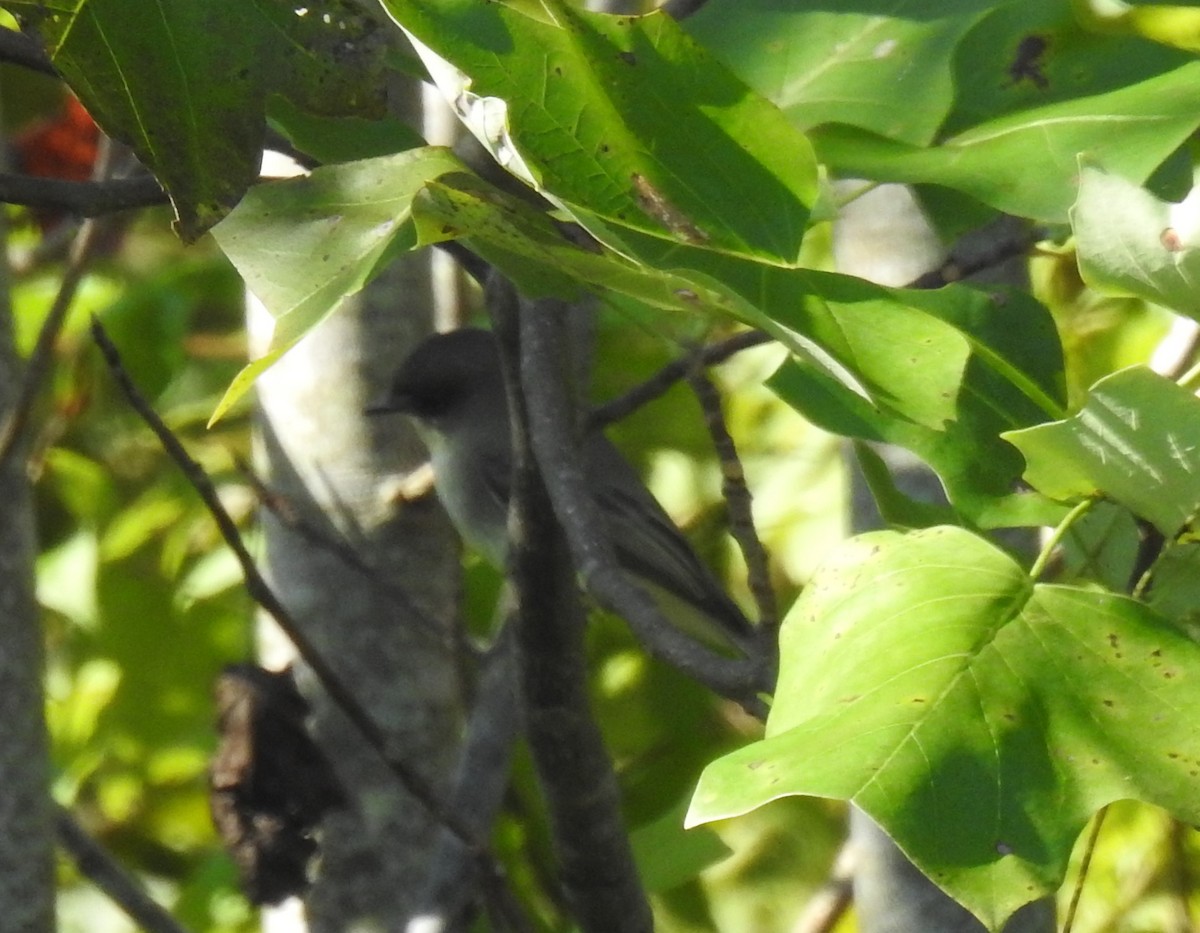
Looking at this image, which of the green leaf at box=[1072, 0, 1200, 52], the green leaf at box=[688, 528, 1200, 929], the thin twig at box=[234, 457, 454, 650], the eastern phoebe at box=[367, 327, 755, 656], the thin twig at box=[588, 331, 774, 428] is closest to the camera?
the green leaf at box=[688, 528, 1200, 929]

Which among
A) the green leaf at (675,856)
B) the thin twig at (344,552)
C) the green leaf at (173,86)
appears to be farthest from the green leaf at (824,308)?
the thin twig at (344,552)

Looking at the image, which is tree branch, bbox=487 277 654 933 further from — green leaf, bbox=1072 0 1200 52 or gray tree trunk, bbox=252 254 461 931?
green leaf, bbox=1072 0 1200 52

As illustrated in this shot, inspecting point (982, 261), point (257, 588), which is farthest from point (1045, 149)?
point (257, 588)

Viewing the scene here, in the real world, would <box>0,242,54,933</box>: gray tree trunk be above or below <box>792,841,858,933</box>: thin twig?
above

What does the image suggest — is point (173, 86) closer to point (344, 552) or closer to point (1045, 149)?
point (1045, 149)

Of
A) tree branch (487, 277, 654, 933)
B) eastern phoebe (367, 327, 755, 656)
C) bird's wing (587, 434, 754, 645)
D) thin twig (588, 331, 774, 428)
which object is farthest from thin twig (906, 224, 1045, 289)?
bird's wing (587, 434, 754, 645)

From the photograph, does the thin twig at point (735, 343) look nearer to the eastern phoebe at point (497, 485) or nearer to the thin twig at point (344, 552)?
the thin twig at point (344, 552)
